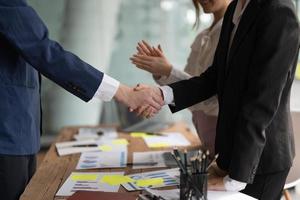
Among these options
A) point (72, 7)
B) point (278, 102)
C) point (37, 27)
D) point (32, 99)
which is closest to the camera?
point (278, 102)

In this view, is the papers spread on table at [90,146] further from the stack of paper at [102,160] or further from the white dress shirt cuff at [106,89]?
the white dress shirt cuff at [106,89]

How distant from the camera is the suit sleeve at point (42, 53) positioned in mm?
1305

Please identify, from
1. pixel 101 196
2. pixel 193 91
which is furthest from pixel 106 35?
pixel 101 196

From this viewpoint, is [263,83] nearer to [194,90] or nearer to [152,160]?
[194,90]

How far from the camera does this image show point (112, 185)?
1.49m

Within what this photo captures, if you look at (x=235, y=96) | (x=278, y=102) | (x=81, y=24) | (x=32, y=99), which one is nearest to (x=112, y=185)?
(x=32, y=99)

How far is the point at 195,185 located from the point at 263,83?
369mm

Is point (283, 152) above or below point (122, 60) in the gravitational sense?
above

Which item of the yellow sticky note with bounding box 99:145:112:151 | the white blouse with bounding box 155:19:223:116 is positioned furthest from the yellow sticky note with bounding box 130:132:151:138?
the white blouse with bounding box 155:19:223:116

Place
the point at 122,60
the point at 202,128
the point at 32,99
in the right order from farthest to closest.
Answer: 1. the point at 122,60
2. the point at 202,128
3. the point at 32,99

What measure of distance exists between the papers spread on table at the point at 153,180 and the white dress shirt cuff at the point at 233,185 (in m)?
0.24

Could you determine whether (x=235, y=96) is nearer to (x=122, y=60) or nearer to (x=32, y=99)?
(x=32, y=99)

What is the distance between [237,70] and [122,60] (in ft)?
9.00

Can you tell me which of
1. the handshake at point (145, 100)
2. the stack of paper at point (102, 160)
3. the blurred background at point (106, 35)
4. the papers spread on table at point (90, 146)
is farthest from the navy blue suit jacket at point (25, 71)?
the blurred background at point (106, 35)
